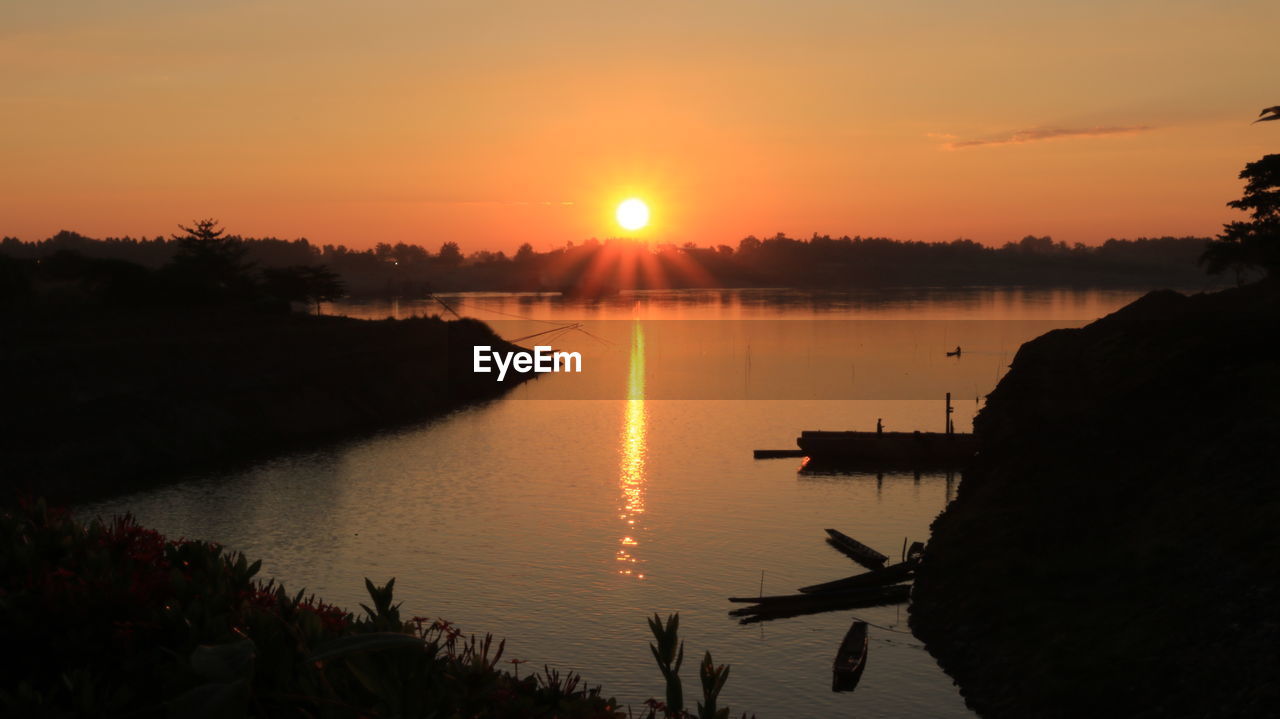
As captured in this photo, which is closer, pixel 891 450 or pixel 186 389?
pixel 891 450

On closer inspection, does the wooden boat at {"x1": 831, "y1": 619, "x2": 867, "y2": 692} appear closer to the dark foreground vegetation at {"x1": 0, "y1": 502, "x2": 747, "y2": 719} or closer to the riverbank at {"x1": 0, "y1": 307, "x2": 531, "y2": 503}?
the dark foreground vegetation at {"x1": 0, "y1": 502, "x2": 747, "y2": 719}

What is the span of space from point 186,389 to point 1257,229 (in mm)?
98356

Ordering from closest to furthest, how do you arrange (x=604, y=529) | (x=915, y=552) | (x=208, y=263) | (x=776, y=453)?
(x=915, y=552), (x=604, y=529), (x=776, y=453), (x=208, y=263)

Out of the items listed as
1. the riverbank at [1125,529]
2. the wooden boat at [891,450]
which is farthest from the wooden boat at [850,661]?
the wooden boat at [891,450]

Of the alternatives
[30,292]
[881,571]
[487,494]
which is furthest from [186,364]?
[881,571]

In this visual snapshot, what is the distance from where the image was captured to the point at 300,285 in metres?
159

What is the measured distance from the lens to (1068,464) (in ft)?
160

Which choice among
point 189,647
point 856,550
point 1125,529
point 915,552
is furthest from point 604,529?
point 189,647

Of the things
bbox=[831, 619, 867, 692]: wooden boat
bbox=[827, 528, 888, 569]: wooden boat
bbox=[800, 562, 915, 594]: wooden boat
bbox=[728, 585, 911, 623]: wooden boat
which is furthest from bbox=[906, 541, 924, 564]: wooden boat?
bbox=[831, 619, 867, 692]: wooden boat

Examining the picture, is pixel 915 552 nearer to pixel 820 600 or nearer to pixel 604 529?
pixel 820 600

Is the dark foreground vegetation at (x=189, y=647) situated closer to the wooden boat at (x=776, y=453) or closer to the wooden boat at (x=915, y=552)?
the wooden boat at (x=915, y=552)

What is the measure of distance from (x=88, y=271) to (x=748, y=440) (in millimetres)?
80836

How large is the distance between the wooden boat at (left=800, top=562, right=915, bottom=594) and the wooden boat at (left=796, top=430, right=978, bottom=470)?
125ft

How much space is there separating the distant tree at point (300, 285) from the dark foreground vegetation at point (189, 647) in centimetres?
15056
